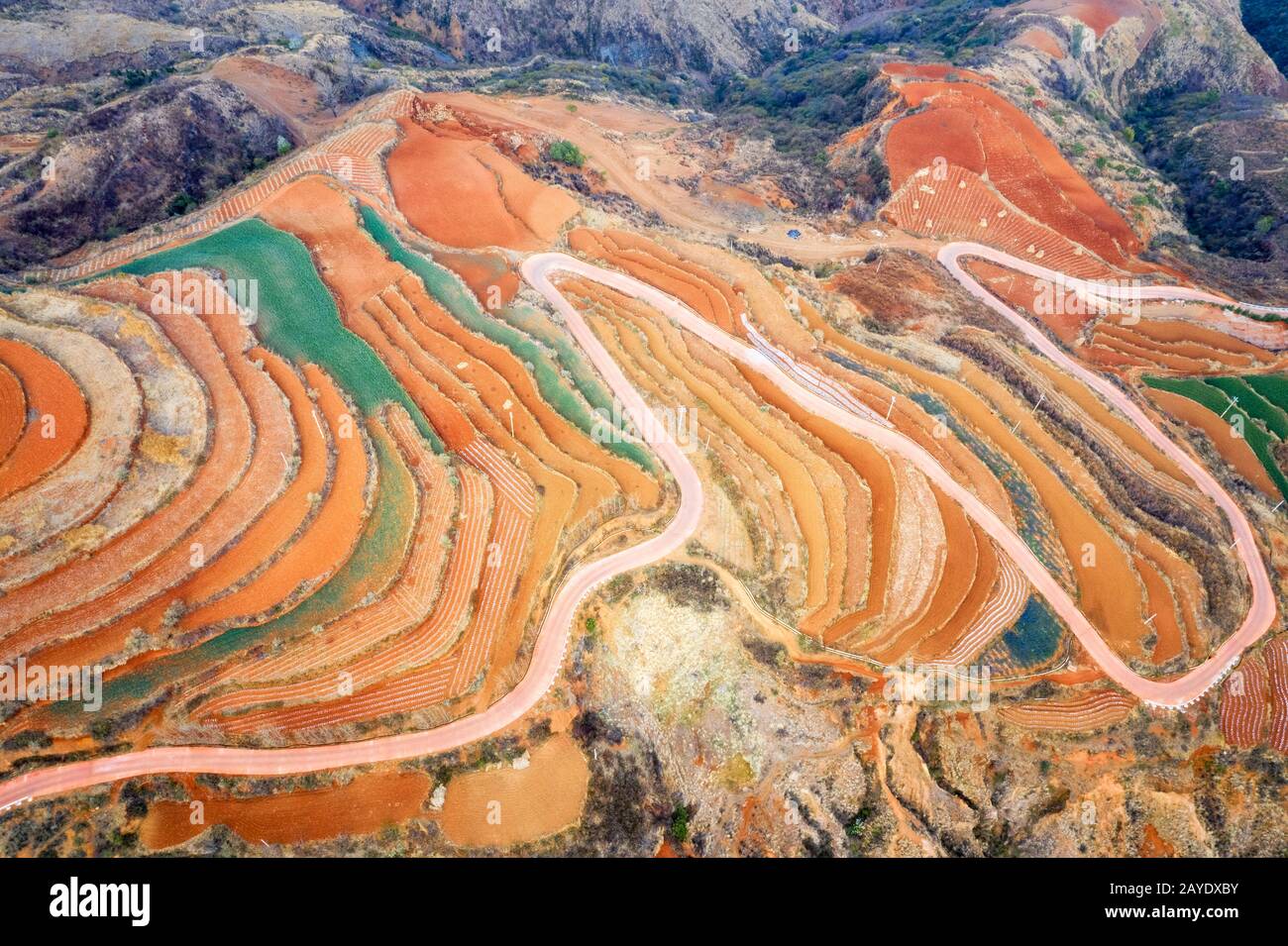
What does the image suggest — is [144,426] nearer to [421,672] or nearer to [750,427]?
[421,672]

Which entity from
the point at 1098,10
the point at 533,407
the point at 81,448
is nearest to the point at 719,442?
the point at 533,407

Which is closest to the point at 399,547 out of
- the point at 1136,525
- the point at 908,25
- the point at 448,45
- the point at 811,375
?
the point at 811,375

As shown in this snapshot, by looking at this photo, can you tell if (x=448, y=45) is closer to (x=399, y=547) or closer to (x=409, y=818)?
(x=399, y=547)

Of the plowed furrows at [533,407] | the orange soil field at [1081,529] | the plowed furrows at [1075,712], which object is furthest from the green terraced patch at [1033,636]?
the plowed furrows at [533,407]

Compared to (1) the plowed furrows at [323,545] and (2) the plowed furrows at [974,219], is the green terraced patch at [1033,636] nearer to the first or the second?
(1) the plowed furrows at [323,545]

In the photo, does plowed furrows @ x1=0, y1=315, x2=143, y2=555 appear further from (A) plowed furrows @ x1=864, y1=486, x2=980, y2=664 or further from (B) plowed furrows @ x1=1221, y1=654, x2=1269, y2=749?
(B) plowed furrows @ x1=1221, y1=654, x2=1269, y2=749

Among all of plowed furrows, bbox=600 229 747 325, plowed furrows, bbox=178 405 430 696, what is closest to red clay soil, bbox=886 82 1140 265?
plowed furrows, bbox=600 229 747 325
